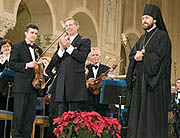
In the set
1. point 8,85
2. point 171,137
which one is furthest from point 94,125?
point 171,137

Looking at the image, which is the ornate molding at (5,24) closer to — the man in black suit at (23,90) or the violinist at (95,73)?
the violinist at (95,73)

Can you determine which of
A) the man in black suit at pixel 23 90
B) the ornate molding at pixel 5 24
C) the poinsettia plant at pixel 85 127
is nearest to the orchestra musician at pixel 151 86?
the poinsettia plant at pixel 85 127

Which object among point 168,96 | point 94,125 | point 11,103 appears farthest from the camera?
point 11,103

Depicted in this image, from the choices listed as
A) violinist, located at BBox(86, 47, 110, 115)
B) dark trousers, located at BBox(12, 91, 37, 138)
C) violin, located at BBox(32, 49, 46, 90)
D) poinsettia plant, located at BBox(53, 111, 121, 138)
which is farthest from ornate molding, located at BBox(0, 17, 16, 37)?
poinsettia plant, located at BBox(53, 111, 121, 138)

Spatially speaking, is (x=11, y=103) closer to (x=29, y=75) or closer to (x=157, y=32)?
(x=29, y=75)

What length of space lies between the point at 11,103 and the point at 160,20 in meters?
2.86

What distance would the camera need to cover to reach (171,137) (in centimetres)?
1155

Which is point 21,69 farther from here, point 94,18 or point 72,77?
point 94,18

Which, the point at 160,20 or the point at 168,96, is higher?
the point at 160,20

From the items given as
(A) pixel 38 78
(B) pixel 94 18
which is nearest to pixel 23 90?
(A) pixel 38 78

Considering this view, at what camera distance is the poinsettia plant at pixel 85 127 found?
14.6 feet

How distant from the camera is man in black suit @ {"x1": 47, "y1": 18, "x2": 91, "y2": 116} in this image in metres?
5.47

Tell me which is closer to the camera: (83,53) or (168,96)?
(168,96)

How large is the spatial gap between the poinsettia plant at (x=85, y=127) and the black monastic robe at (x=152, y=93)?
32 cm
